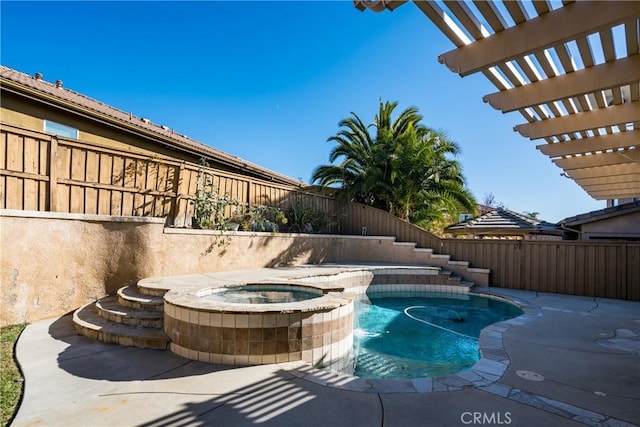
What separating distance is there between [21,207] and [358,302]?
7668mm

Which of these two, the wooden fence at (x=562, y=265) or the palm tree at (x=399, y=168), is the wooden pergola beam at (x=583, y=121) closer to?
the wooden fence at (x=562, y=265)

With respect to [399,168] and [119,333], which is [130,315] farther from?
Answer: [399,168]

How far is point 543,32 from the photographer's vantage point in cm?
312

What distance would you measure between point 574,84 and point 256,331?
15.4ft

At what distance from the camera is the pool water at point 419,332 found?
4.78 metres

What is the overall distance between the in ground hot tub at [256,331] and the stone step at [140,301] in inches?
28.7

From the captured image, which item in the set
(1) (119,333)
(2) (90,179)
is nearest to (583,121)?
(1) (119,333)

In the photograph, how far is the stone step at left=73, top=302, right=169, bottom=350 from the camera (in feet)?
14.5

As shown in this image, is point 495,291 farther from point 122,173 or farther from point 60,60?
point 60,60

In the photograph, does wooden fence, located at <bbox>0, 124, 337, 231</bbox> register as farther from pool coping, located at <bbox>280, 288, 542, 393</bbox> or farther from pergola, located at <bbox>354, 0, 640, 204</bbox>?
pergola, located at <bbox>354, 0, 640, 204</bbox>

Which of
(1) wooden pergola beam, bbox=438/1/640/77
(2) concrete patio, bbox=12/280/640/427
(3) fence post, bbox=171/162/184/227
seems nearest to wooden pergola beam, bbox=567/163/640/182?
(2) concrete patio, bbox=12/280/640/427

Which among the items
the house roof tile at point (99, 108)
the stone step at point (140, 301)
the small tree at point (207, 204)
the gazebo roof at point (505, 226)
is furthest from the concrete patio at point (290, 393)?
the gazebo roof at point (505, 226)

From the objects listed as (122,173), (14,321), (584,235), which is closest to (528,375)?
(14,321)

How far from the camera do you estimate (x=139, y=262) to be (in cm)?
691
